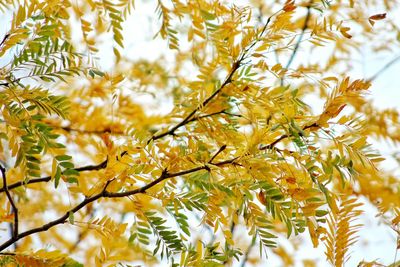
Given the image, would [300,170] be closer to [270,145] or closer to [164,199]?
[270,145]

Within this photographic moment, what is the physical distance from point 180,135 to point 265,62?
6.4 inches

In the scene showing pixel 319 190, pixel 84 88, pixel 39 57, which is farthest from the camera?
pixel 84 88

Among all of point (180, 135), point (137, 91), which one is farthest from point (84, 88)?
point (180, 135)

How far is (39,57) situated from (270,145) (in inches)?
12.3

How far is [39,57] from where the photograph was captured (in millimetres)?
727

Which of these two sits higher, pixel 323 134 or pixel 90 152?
pixel 323 134

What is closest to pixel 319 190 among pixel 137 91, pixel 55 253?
pixel 55 253

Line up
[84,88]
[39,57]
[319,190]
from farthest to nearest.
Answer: [84,88]
[39,57]
[319,190]

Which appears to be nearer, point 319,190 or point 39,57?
point 319,190

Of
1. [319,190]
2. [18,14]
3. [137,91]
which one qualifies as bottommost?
[137,91]

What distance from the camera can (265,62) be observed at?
709 mm

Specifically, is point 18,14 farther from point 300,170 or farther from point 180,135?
point 300,170

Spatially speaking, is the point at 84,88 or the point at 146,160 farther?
the point at 84,88

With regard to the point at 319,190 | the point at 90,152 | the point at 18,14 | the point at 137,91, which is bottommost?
the point at 90,152
